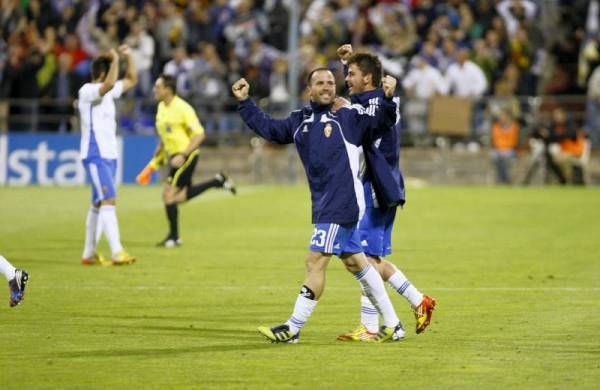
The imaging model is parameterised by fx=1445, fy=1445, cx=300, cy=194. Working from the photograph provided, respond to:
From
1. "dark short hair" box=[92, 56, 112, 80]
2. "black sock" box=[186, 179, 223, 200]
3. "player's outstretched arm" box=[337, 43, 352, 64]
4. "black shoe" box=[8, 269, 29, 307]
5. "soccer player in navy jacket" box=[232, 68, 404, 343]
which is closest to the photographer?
"soccer player in navy jacket" box=[232, 68, 404, 343]

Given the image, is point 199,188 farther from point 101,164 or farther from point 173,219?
point 101,164

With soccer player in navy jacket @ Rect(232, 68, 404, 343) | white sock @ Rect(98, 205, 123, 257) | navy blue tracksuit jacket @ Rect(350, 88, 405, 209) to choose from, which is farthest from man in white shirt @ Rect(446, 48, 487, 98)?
soccer player in navy jacket @ Rect(232, 68, 404, 343)

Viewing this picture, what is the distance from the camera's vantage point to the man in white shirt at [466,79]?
105 feet

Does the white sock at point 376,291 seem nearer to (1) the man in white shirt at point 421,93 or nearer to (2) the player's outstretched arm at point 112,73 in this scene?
(2) the player's outstretched arm at point 112,73

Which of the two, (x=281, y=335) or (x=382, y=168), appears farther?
(x=382, y=168)

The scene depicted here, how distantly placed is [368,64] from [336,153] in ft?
2.37

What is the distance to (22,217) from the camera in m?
23.6

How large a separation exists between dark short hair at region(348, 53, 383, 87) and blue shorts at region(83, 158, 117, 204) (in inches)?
262

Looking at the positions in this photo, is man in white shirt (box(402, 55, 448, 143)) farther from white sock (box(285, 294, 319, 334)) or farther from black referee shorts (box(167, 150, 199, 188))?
white sock (box(285, 294, 319, 334))

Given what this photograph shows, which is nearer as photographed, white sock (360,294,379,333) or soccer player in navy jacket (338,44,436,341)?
soccer player in navy jacket (338,44,436,341)

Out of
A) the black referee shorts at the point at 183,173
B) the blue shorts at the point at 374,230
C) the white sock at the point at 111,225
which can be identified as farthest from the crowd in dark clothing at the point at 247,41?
the blue shorts at the point at 374,230

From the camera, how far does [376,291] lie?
10.7 meters

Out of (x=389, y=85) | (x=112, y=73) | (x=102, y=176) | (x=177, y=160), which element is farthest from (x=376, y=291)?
(x=177, y=160)

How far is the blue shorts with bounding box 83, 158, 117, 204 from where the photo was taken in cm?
1675
